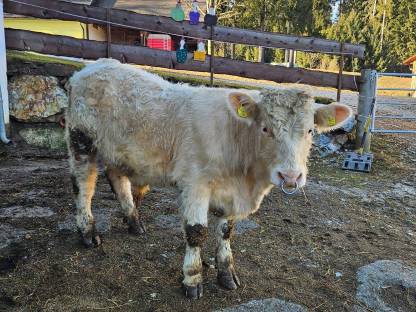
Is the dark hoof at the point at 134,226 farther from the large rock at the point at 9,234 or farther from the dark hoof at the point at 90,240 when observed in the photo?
the large rock at the point at 9,234

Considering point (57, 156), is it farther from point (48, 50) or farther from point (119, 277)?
point (119, 277)

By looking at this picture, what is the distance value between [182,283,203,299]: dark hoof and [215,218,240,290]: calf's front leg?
10.6 inches

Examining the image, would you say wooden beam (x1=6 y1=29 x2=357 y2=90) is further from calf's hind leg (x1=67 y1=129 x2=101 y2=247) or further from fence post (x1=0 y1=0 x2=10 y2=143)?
calf's hind leg (x1=67 y1=129 x2=101 y2=247)

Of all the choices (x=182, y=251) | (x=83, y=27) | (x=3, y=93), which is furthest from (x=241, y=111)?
(x=83, y=27)

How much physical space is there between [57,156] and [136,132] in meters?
4.21

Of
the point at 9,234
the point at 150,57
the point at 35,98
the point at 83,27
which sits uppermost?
the point at 83,27

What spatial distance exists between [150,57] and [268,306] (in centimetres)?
633

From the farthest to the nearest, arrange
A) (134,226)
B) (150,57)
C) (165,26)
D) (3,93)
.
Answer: (165,26), (150,57), (3,93), (134,226)

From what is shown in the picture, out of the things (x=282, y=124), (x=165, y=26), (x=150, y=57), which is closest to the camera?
Result: (x=282, y=124)

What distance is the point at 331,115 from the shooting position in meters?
3.59

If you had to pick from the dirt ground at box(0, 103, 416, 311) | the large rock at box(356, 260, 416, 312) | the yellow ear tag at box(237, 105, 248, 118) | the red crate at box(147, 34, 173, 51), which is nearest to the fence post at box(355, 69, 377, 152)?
the dirt ground at box(0, 103, 416, 311)

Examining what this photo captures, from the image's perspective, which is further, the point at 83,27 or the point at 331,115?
the point at 83,27

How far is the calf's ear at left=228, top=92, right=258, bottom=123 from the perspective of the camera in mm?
3436

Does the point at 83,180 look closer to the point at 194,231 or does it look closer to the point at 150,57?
the point at 194,231
